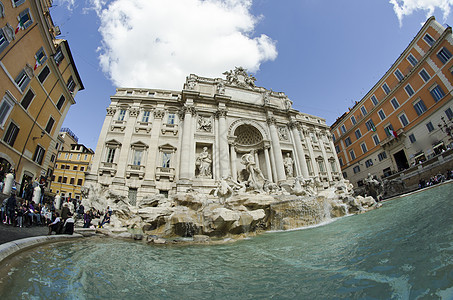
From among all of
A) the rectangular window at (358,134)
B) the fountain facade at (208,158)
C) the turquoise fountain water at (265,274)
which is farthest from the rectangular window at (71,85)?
the rectangular window at (358,134)

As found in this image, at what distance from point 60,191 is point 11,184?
2884cm

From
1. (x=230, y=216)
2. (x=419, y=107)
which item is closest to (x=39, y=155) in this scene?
(x=230, y=216)

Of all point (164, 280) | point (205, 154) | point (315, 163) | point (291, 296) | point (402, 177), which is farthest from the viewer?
point (315, 163)

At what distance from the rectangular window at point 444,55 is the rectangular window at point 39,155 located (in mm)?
38646

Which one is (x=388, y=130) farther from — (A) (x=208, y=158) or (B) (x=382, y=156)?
(A) (x=208, y=158)

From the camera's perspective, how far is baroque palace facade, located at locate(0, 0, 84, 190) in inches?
478

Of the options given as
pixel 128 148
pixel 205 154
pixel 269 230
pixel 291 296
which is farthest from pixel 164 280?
pixel 128 148

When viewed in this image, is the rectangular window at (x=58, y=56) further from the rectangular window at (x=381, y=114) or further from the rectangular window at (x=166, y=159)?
the rectangular window at (x=381, y=114)

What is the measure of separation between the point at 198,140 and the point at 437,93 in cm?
2517

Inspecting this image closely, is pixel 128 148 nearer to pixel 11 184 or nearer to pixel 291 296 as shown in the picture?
pixel 11 184

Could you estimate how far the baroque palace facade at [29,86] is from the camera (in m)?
12.1

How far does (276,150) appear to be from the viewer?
70.7 ft

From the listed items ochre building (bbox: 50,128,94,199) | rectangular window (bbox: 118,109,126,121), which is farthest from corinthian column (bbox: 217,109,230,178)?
ochre building (bbox: 50,128,94,199)

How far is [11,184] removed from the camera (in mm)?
9992
